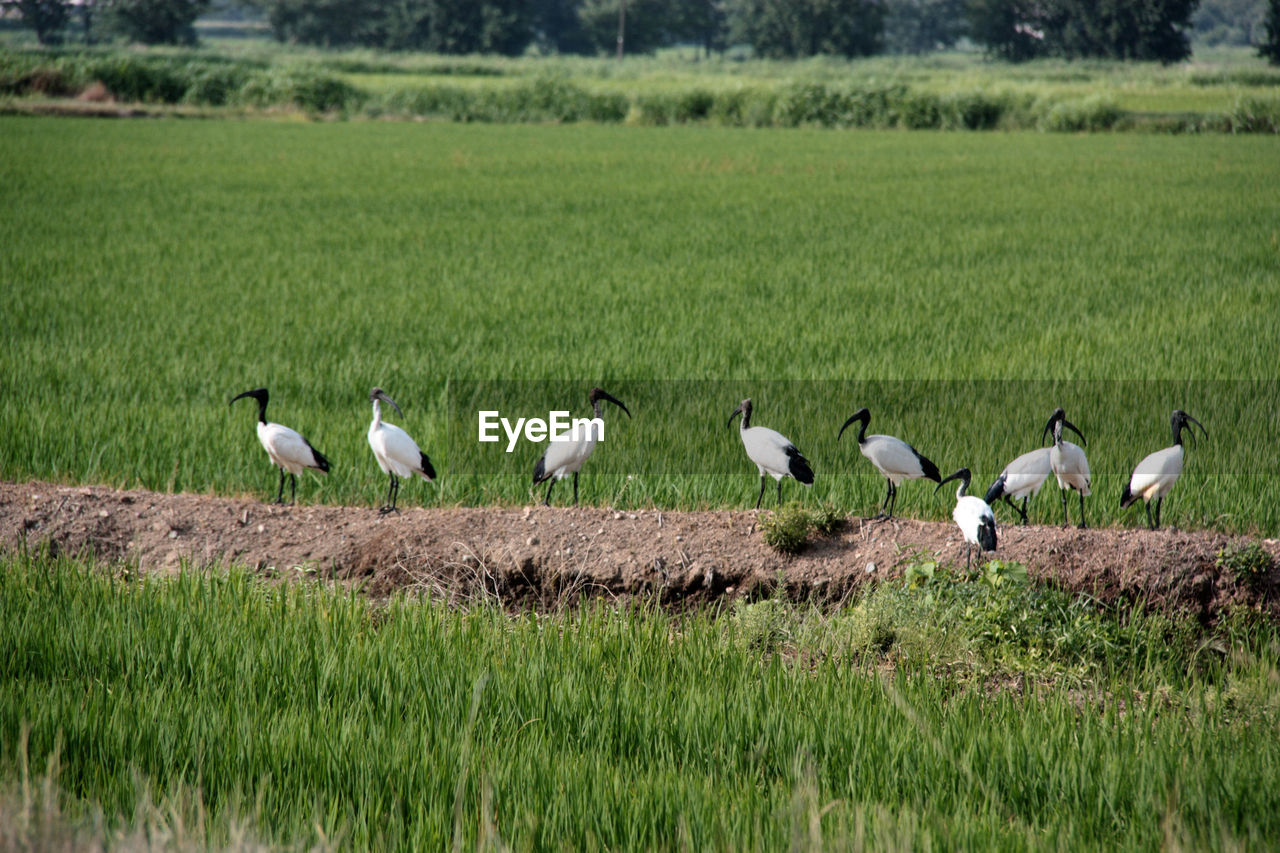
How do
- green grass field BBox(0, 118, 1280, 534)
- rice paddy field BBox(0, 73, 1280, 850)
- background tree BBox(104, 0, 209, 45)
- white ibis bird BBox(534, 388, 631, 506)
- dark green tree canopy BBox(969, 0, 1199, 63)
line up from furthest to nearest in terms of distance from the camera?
background tree BBox(104, 0, 209, 45) → dark green tree canopy BBox(969, 0, 1199, 63) → green grass field BBox(0, 118, 1280, 534) → white ibis bird BBox(534, 388, 631, 506) → rice paddy field BBox(0, 73, 1280, 850)

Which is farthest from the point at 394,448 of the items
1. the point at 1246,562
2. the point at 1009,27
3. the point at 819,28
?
the point at 1009,27

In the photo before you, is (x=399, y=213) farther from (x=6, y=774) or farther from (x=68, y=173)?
(x=6, y=774)

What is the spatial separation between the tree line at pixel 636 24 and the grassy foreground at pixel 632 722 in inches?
2899

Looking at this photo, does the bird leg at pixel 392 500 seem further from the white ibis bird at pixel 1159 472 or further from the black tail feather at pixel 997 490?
the white ibis bird at pixel 1159 472

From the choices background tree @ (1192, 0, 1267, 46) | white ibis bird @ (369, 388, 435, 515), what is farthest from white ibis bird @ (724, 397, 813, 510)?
background tree @ (1192, 0, 1267, 46)

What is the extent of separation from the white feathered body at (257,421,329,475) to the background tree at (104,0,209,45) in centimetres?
8305

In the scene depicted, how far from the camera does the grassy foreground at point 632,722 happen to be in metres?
2.57

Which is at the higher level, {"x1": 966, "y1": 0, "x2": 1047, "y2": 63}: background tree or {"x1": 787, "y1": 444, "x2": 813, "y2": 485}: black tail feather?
{"x1": 966, "y1": 0, "x2": 1047, "y2": 63}: background tree

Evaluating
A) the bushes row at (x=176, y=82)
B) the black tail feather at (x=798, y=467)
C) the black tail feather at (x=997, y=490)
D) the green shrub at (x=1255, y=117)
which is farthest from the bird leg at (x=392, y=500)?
the bushes row at (x=176, y=82)

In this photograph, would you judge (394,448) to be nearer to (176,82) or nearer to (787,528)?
(787,528)

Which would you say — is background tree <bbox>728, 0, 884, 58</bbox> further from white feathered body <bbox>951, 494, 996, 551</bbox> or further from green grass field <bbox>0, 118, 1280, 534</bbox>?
white feathered body <bbox>951, 494, 996, 551</bbox>

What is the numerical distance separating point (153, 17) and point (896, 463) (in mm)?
87303

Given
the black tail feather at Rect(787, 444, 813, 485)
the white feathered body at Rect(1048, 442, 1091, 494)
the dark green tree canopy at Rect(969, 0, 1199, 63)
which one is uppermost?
the dark green tree canopy at Rect(969, 0, 1199, 63)

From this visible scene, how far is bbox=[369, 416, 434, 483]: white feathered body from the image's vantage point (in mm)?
4977
